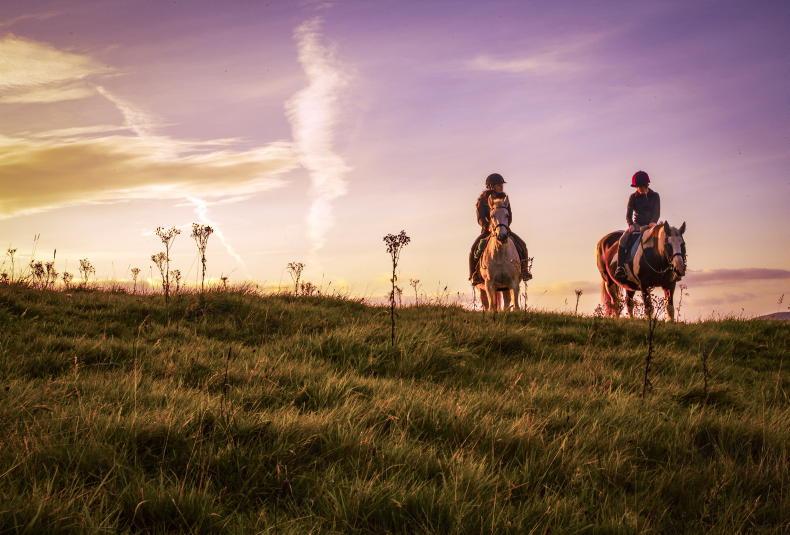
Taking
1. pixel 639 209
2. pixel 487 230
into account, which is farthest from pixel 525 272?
pixel 639 209

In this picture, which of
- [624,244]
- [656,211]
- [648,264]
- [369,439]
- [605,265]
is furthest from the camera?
[605,265]

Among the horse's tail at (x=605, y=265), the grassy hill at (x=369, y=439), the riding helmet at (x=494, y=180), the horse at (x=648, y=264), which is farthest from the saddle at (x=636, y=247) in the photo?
the grassy hill at (x=369, y=439)

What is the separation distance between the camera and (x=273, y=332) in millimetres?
8828

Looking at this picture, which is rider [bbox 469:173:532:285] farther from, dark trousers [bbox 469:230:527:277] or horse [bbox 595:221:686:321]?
horse [bbox 595:221:686:321]

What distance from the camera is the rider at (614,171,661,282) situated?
17.8m

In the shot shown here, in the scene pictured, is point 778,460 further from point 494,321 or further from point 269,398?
point 494,321

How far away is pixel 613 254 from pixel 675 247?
3.76m

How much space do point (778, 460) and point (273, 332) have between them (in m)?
6.37

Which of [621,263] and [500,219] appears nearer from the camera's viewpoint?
[500,219]

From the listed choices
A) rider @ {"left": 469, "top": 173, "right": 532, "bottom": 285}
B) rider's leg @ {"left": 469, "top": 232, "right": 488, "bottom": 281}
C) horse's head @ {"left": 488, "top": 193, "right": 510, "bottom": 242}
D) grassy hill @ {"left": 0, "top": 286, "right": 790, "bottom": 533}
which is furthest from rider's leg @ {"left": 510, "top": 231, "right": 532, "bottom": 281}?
grassy hill @ {"left": 0, "top": 286, "right": 790, "bottom": 533}

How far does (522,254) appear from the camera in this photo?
16844 millimetres

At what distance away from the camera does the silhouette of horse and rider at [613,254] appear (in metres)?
15.0

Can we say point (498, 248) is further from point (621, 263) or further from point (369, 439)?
point (369, 439)

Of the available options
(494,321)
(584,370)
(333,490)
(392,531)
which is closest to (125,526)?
(333,490)
